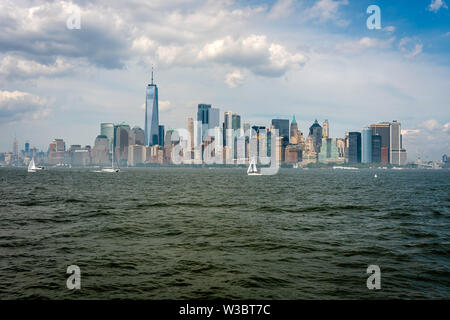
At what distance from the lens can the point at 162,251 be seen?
2259cm

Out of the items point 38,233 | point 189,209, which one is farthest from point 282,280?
point 189,209

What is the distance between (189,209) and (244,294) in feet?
102

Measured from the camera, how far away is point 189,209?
4550 cm

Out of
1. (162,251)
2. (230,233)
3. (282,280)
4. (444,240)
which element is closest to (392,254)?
(444,240)
